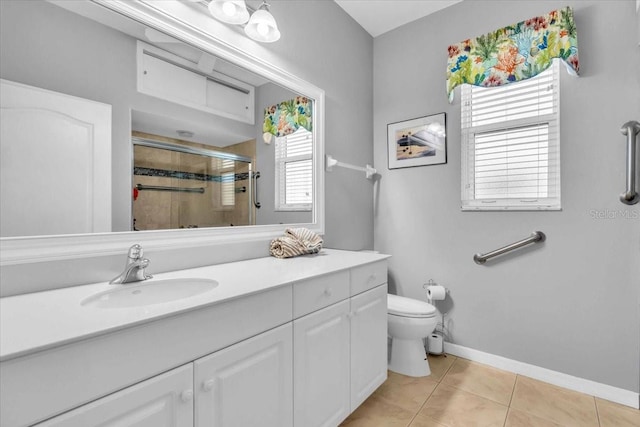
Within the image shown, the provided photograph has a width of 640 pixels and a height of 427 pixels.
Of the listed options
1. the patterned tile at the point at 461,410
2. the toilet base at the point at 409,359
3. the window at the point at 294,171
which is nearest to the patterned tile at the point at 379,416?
the patterned tile at the point at 461,410

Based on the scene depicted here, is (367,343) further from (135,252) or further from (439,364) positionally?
(135,252)

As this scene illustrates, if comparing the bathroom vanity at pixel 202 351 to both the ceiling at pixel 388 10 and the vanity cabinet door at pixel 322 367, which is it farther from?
the ceiling at pixel 388 10

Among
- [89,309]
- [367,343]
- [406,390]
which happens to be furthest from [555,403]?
[89,309]

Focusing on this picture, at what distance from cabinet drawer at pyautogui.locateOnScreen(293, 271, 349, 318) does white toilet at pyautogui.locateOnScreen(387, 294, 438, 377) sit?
0.72 m

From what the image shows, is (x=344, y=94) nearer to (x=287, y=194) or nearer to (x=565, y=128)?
(x=287, y=194)

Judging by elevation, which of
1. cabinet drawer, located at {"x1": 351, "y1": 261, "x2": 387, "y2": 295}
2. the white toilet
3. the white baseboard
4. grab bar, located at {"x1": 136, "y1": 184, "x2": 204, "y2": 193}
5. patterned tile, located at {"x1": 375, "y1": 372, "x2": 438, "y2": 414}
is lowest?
patterned tile, located at {"x1": 375, "y1": 372, "x2": 438, "y2": 414}

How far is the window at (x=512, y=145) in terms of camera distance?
1907 mm

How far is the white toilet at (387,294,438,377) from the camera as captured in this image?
194 centimetres

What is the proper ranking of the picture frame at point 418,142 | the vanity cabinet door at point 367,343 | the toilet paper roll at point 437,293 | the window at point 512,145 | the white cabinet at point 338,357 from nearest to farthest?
the white cabinet at point 338,357 → the vanity cabinet door at point 367,343 → the window at point 512,145 → the toilet paper roll at point 437,293 → the picture frame at point 418,142

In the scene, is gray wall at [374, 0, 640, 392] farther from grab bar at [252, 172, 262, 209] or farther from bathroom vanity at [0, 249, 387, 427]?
grab bar at [252, 172, 262, 209]

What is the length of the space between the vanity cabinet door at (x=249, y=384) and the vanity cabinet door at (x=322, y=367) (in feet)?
0.19

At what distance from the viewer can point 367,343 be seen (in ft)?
5.26

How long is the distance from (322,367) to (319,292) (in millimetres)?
329

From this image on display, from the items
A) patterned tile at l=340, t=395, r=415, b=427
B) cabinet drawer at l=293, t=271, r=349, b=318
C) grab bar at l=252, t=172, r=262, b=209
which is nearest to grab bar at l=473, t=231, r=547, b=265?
patterned tile at l=340, t=395, r=415, b=427
